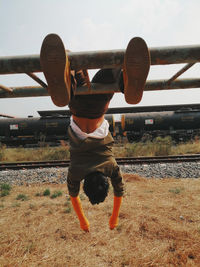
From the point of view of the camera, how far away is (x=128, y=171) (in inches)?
290

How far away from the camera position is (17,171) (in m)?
7.79

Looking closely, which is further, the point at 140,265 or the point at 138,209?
the point at 138,209

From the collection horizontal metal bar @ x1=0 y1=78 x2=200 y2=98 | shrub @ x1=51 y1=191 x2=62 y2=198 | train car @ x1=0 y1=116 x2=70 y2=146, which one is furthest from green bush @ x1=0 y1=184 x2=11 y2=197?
train car @ x1=0 y1=116 x2=70 y2=146

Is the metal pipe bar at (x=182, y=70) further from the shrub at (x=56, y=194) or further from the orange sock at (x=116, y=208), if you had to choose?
the shrub at (x=56, y=194)

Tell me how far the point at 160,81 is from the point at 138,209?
11.6 ft

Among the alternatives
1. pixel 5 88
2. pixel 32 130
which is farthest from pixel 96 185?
pixel 32 130

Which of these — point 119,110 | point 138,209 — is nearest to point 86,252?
point 138,209

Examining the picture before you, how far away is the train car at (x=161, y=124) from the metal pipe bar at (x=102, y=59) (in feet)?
42.9

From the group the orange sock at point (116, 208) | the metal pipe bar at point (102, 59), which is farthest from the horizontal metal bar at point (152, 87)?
the orange sock at point (116, 208)

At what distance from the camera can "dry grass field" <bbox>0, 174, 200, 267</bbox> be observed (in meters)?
3.00

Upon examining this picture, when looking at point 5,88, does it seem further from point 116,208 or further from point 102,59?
point 116,208

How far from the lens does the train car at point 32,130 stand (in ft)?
45.8

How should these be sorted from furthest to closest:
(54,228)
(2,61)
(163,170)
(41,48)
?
(163,170) < (54,228) < (2,61) < (41,48)

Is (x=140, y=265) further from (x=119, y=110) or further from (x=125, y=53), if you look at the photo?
(x=119, y=110)
